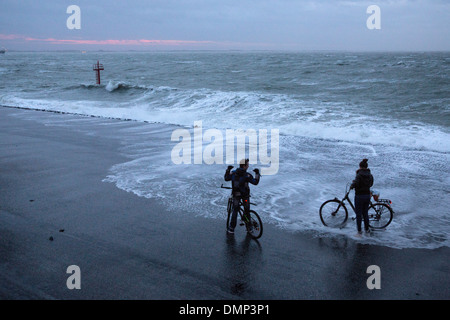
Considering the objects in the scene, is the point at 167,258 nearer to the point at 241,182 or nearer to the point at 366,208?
the point at 241,182

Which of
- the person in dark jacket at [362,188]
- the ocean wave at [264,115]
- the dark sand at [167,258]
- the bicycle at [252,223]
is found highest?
the ocean wave at [264,115]

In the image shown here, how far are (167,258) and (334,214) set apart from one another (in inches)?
169

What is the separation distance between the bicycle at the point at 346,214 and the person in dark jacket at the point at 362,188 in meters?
0.33

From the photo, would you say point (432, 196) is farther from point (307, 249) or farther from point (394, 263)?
point (307, 249)

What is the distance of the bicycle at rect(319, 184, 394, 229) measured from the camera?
8.54 m

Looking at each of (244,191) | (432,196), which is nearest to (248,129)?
(432,196)

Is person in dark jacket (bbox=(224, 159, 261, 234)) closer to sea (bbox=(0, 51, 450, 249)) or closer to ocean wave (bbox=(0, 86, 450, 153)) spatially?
sea (bbox=(0, 51, 450, 249))

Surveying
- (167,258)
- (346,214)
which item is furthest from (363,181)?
(167,258)

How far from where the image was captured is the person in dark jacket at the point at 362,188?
787 centimetres

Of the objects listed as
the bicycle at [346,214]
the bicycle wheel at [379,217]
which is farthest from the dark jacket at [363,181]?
the bicycle wheel at [379,217]

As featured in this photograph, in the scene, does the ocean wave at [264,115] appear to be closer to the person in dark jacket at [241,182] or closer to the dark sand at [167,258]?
the dark sand at [167,258]

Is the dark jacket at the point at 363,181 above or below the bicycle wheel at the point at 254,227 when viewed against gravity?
above

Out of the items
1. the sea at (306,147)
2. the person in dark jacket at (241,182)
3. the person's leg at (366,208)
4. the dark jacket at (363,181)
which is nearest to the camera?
the person in dark jacket at (241,182)

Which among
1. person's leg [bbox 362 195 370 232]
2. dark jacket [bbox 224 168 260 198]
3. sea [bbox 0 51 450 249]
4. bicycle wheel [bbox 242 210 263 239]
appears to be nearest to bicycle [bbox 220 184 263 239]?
bicycle wheel [bbox 242 210 263 239]
